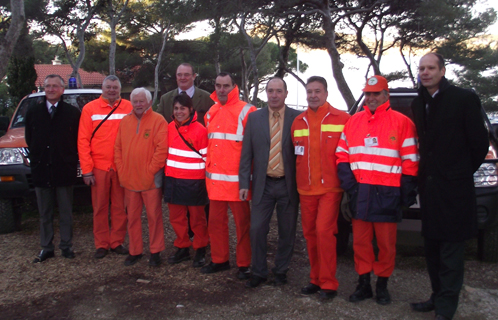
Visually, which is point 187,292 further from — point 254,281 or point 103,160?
point 103,160

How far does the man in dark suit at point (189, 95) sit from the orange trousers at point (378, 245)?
2474 millimetres

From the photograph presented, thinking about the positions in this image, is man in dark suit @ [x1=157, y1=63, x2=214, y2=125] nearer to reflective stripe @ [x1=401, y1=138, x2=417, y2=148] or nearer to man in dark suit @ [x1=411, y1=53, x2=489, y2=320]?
reflective stripe @ [x1=401, y1=138, x2=417, y2=148]

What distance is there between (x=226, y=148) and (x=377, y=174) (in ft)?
4.83

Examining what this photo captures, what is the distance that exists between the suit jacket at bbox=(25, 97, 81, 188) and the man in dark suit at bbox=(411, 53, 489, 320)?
367cm

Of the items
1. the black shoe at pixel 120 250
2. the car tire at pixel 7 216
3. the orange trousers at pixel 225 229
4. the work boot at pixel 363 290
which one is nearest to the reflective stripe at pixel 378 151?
the work boot at pixel 363 290

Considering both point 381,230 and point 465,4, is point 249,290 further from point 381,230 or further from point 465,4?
point 465,4

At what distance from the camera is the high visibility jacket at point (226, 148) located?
423cm

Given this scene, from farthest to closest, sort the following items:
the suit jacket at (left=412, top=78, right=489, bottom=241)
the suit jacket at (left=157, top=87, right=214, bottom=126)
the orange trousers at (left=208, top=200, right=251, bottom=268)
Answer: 1. the suit jacket at (left=157, top=87, right=214, bottom=126)
2. the orange trousers at (left=208, top=200, right=251, bottom=268)
3. the suit jacket at (left=412, top=78, right=489, bottom=241)

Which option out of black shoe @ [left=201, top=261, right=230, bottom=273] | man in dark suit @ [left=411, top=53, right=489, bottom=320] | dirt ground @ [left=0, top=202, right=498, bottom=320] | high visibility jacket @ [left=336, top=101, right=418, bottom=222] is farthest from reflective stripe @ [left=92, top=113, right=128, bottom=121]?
man in dark suit @ [left=411, top=53, right=489, bottom=320]

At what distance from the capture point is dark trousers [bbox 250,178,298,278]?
404cm

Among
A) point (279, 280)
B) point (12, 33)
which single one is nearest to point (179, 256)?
point (279, 280)

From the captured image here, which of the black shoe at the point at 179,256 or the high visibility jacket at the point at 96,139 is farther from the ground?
the high visibility jacket at the point at 96,139

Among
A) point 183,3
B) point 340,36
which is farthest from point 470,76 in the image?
point 183,3

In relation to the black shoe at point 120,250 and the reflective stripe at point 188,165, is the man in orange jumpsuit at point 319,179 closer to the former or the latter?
the reflective stripe at point 188,165
